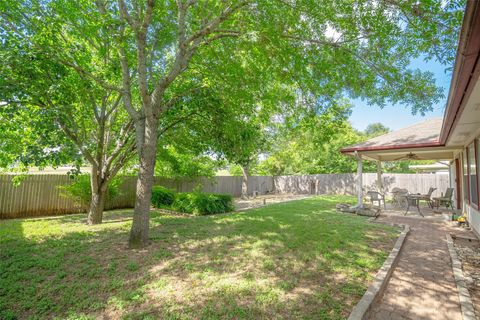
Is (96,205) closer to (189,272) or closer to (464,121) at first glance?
(189,272)

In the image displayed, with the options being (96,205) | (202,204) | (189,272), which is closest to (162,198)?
(202,204)

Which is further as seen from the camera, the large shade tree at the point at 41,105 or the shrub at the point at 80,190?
the shrub at the point at 80,190

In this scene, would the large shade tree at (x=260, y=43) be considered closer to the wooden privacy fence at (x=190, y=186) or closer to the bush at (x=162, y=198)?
the wooden privacy fence at (x=190, y=186)

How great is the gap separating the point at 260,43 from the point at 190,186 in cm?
1121

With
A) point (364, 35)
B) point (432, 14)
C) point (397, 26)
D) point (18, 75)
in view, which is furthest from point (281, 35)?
point (18, 75)

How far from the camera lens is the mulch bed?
11.1ft

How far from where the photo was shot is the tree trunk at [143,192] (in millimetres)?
4953

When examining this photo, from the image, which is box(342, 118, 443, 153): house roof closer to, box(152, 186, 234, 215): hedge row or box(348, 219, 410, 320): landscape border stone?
box(348, 219, 410, 320): landscape border stone

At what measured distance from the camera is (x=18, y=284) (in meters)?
3.38

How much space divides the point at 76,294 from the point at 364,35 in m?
6.86

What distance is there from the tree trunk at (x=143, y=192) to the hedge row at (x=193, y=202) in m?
4.43

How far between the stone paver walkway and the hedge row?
6.50 m

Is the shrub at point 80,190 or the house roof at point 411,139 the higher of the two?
the house roof at point 411,139

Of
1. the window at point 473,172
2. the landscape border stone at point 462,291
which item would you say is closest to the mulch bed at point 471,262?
the landscape border stone at point 462,291
